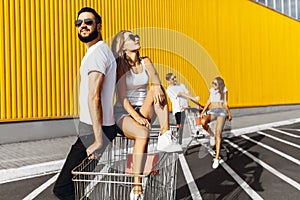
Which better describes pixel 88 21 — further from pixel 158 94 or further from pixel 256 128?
pixel 256 128

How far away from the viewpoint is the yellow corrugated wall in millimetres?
8937

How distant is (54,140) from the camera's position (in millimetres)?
10117

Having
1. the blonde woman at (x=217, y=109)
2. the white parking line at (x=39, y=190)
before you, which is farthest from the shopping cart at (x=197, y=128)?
the white parking line at (x=39, y=190)

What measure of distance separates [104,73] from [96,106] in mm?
243

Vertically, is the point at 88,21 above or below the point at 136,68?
above

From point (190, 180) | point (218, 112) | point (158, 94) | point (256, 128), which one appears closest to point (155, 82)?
point (158, 94)

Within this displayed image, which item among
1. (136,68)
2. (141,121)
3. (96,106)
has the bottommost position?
(141,121)

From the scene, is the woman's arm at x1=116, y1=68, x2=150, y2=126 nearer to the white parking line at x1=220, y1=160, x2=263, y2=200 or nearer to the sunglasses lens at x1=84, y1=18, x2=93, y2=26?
the sunglasses lens at x1=84, y1=18, x2=93, y2=26

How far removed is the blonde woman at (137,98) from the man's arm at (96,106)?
0.26 metres

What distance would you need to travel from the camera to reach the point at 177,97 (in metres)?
8.31

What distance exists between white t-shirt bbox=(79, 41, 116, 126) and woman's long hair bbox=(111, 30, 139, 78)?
7.4 inches

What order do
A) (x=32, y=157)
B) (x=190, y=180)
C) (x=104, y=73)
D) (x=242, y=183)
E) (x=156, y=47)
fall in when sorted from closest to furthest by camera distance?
(x=104, y=73) → (x=156, y=47) → (x=242, y=183) → (x=190, y=180) → (x=32, y=157)

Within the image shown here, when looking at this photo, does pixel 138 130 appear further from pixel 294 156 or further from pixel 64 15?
pixel 64 15

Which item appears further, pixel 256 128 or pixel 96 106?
pixel 256 128
